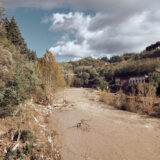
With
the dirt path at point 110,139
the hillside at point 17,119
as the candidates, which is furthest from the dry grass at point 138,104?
the hillside at point 17,119

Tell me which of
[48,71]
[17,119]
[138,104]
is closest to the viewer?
[17,119]

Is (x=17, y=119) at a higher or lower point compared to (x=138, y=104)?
higher

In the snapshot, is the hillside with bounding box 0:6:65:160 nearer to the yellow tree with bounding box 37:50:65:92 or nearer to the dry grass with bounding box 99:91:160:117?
the yellow tree with bounding box 37:50:65:92

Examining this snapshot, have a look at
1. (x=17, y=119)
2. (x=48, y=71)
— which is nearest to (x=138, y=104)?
(x=17, y=119)

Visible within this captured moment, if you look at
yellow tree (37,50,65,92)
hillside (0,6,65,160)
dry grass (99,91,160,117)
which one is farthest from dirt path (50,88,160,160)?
yellow tree (37,50,65,92)

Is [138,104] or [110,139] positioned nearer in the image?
[110,139]

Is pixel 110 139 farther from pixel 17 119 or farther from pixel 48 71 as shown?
pixel 48 71

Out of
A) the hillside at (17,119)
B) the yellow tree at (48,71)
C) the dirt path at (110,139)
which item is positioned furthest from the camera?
the yellow tree at (48,71)

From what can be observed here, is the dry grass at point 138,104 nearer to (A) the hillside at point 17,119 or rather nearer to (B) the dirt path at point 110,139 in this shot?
(B) the dirt path at point 110,139

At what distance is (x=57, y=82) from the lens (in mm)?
13922

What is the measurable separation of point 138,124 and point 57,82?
9251mm

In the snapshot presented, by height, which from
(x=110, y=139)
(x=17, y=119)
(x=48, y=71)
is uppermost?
(x=48, y=71)

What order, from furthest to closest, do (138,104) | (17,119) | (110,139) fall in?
(138,104) → (17,119) → (110,139)

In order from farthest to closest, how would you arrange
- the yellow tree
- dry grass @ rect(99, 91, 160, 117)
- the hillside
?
1. the yellow tree
2. dry grass @ rect(99, 91, 160, 117)
3. the hillside
